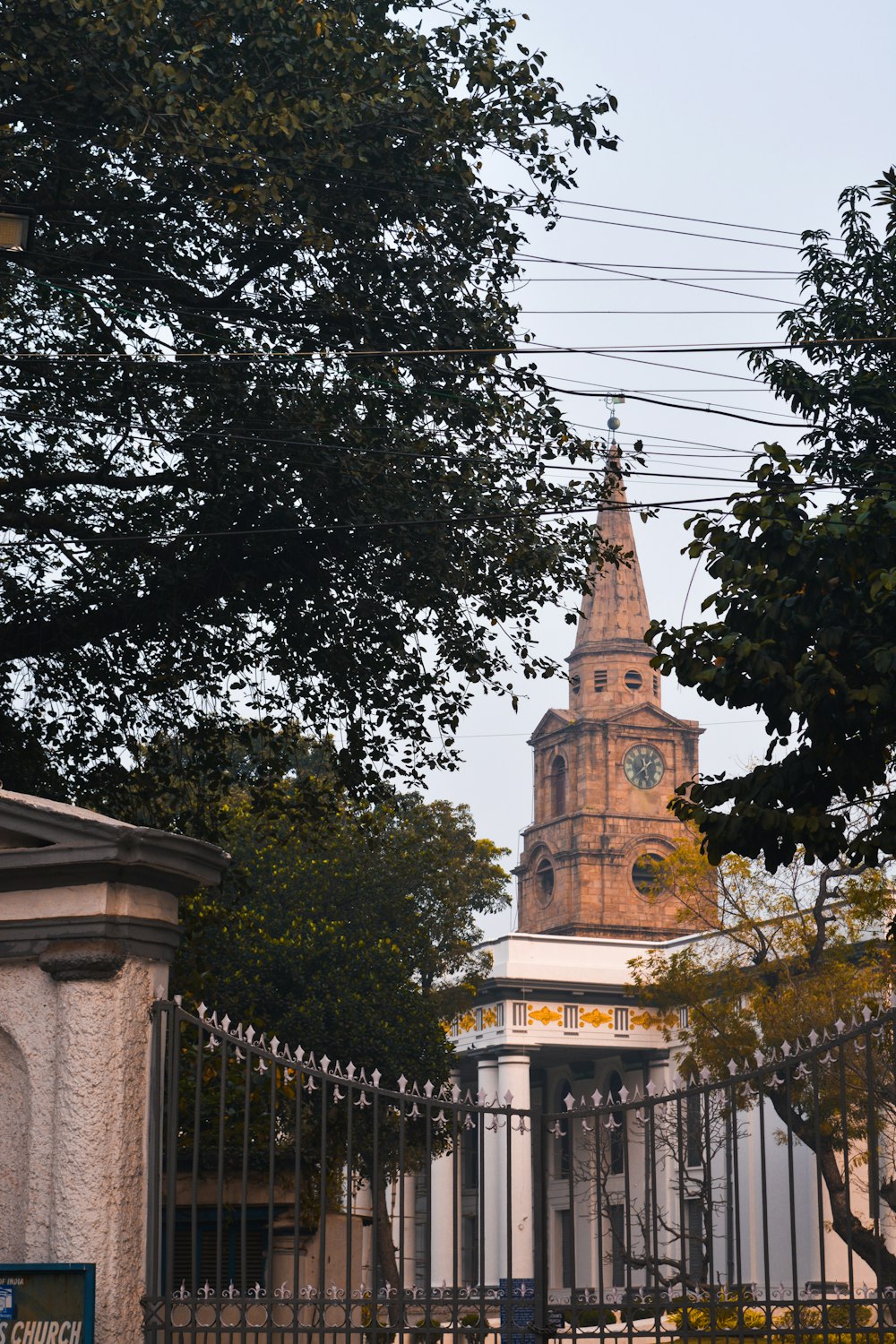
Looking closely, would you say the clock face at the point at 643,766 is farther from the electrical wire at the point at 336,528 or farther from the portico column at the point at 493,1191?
the electrical wire at the point at 336,528

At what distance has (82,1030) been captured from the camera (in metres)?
7.39

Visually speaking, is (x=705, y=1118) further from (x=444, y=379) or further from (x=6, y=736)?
(x=6, y=736)

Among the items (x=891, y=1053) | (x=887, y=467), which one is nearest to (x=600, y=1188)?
(x=891, y=1053)

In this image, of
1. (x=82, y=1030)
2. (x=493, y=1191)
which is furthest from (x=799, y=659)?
(x=493, y=1191)

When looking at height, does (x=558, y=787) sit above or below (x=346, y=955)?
above

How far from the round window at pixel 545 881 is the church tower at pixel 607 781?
1.9 inches

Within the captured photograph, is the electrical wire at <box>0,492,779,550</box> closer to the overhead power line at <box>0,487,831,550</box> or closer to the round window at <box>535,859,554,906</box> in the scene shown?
the overhead power line at <box>0,487,831,550</box>

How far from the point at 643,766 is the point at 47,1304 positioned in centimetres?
5725

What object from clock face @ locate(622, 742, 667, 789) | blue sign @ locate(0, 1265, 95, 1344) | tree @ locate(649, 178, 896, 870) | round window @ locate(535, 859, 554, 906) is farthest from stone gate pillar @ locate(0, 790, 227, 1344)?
round window @ locate(535, 859, 554, 906)

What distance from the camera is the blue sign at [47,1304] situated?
7.01 m

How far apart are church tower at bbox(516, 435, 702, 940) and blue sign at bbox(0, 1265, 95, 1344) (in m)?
53.8

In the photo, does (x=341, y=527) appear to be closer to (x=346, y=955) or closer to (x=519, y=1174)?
(x=346, y=955)

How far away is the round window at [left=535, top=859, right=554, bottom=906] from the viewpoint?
2517 inches

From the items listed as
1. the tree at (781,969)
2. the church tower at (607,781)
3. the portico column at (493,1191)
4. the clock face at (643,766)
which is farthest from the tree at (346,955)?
the clock face at (643,766)
